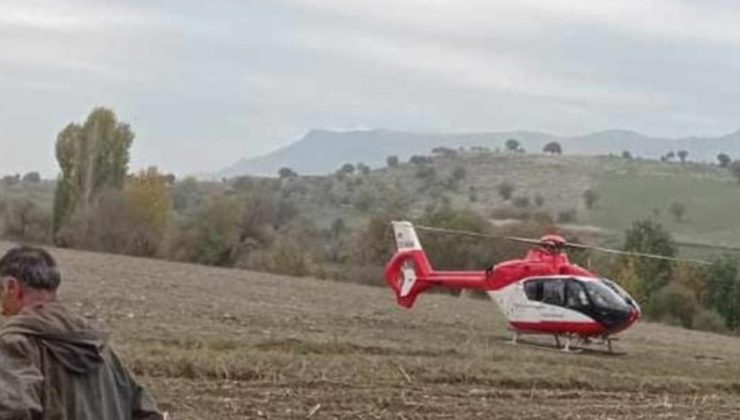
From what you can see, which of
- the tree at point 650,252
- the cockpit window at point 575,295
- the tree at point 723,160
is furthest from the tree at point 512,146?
the cockpit window at point 575,295

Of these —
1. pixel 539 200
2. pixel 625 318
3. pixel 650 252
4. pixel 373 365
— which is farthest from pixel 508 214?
pixel 373 365

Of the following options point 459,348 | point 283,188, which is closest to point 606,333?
point 459,348

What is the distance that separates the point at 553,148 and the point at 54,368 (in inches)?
5389

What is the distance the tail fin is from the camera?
94.2 ft

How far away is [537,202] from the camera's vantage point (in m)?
113

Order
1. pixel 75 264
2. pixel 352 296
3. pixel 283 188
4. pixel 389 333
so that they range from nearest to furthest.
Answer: pixel 389 333, pixel 352 296, pixel 75 264, pixel 283 188

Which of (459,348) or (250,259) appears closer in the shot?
(459,348)

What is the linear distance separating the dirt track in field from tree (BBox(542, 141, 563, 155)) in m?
106

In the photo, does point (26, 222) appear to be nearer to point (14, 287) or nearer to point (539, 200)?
point (539, 200)

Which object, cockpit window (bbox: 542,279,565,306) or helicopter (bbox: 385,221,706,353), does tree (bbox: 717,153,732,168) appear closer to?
helicopter (bbox: 385,221,706,353)

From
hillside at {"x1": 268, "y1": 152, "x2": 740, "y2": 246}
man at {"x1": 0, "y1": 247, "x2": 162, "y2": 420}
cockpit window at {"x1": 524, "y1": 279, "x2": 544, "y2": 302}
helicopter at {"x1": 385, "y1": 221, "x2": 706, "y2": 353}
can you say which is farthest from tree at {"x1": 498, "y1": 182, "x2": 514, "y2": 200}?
man at {"x1": 0, "y1": 247, "x2": 162, "y2": 420}

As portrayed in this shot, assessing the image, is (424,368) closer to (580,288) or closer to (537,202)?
(580,288)

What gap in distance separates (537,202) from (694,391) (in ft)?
306

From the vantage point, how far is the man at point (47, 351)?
4945mm
